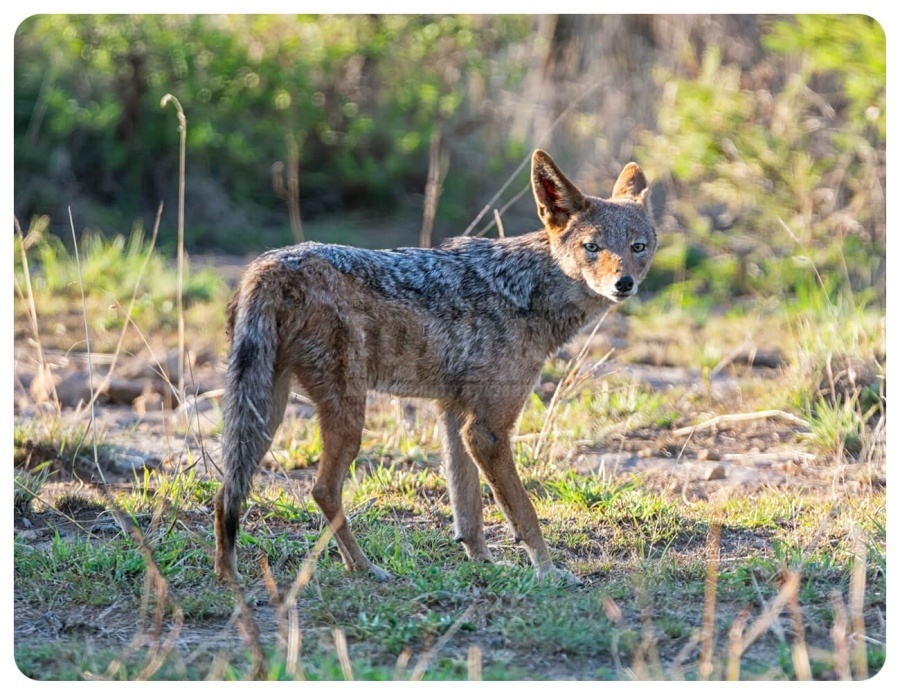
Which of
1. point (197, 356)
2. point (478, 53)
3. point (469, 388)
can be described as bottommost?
point (197, 356)

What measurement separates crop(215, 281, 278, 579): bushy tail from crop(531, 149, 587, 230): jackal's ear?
1583mm

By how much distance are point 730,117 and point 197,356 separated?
547 centimetres

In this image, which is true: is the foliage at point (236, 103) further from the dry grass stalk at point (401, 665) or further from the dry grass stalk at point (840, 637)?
the dry grass stalk at point (840, 637)

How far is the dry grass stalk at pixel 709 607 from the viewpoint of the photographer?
11.9 feet

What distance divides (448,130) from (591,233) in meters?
7.40

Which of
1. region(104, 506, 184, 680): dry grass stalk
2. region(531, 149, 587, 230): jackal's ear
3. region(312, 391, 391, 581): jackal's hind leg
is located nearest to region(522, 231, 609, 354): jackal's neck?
region(531, 149, 587, 230): jackal's ear

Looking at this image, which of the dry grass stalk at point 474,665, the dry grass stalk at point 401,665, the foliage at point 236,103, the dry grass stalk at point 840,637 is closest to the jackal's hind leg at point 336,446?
the dry grass stalk at point 401,665

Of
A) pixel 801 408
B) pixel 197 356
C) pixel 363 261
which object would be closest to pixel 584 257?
pixel 363 261

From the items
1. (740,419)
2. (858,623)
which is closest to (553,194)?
(740,419)

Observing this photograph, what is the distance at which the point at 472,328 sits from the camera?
492 cm

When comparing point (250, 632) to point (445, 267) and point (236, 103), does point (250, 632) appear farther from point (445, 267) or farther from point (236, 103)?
point (236, 103)

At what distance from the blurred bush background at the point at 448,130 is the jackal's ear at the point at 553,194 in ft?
13.2

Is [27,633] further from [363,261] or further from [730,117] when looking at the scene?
[730,117]

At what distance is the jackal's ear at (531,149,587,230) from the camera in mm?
5086
